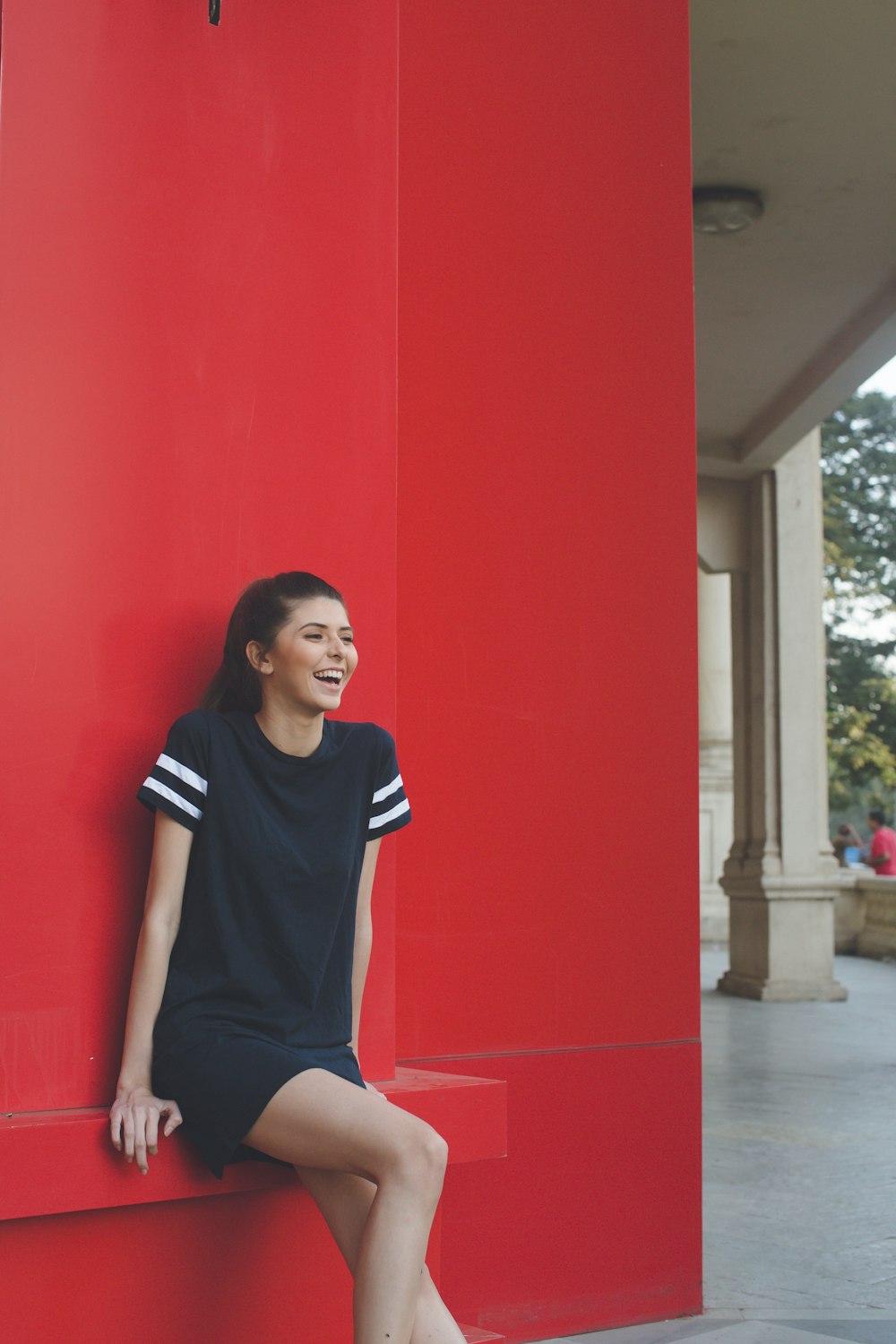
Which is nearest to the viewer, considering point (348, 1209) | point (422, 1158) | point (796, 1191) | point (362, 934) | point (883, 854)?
point (422, 1158)

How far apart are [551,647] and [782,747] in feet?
30.6

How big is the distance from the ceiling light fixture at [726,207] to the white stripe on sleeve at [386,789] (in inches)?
233

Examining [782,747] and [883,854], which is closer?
[782,747]

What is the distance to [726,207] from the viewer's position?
809cm

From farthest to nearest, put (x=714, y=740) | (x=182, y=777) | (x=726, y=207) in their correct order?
1. (x=714, y=740)
2. (x=726, y=207)
3. (x=182, y=777)

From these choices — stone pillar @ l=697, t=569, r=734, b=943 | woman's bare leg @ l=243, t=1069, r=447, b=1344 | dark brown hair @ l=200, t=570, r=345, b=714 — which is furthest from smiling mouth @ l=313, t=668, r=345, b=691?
stone pillar @ l=697, t=569, r=734, b=943

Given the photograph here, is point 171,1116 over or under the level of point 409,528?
under

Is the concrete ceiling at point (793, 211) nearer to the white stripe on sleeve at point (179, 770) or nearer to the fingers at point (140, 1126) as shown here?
the white stripe on sleeve at point (179, 770)

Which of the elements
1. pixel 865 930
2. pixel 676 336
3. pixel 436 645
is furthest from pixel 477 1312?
Result: pixel 865 930

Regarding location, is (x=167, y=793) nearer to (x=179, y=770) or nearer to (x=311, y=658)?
(x=179, y=770)

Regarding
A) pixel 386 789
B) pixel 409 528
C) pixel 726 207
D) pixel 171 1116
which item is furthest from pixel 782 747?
pixel 171 1116

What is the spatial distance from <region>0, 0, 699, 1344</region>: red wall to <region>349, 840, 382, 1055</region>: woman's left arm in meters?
0.15

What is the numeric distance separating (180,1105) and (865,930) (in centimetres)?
1638

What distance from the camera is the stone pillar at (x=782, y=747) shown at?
12.4 meters
